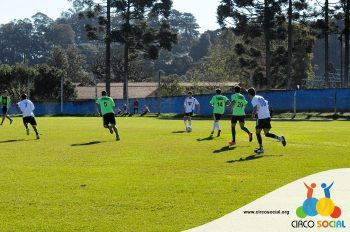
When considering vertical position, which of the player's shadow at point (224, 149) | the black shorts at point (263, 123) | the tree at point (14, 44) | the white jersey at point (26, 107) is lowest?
the player's shadow at point (224, 149)

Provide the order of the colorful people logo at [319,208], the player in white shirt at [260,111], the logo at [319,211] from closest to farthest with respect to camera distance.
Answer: the logo at [319,211] < the colorful people logo at [319,208] < the player in white shirt at [260,111]

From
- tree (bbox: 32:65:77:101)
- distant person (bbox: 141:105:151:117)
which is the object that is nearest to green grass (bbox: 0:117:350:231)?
distant person (bbox: 141:105:151:117)

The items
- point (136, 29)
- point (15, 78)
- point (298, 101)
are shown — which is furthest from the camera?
point (15, 78)

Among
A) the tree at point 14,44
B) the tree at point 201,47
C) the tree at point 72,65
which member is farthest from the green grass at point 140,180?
the tree at point 201,47

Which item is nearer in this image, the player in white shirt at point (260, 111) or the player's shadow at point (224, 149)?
the player in white shirt at point (260, 111)

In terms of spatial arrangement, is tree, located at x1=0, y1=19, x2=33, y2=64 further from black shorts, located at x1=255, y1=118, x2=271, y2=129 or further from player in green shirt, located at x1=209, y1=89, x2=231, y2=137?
black shorts, located at x1=255, y1=118, x2=271, y2=129

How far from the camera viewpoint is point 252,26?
70.8 meters

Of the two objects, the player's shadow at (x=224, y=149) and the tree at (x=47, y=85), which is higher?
the tree at (x=47, y=85)

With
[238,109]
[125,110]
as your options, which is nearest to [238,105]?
[238,109]

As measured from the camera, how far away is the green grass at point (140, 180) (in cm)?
921

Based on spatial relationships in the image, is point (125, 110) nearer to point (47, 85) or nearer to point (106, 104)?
point (47, 85)

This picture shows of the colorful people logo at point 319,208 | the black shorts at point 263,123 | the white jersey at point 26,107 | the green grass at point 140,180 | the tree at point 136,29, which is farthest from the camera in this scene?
the tree at point 136,29

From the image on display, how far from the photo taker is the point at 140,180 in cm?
1280

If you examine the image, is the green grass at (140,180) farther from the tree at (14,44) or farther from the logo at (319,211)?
the tree at (14,44)
